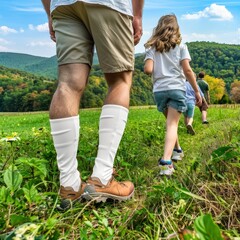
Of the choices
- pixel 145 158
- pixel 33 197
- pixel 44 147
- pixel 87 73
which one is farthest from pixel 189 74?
pixel 33 197

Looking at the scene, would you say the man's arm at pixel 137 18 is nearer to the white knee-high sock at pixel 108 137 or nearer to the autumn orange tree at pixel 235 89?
the white knee-high sock at pixel 108 137

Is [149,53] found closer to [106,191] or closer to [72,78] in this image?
[72,78]

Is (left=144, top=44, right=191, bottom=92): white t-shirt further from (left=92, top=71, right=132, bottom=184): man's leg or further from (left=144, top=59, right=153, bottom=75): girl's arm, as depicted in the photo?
(left=92, top=71, right=132, bottom=184): man's leg

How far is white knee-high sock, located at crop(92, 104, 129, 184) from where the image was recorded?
7.66 feet

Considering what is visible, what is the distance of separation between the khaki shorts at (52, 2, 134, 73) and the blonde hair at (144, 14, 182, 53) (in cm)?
188

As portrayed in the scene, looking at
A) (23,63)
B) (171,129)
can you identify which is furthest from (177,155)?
(23,63)

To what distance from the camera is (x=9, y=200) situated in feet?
5.56

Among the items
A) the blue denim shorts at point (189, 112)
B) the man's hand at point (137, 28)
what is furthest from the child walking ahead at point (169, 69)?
the blue denim shorts at point (189, 112)

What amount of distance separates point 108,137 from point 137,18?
2.82 feet

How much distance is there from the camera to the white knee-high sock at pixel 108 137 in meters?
2.33

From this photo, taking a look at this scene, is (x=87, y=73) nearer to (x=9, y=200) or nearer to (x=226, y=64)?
(x=9, y=200)

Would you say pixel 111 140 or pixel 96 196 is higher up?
pixel 111 140

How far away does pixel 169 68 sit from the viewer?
4.27 m

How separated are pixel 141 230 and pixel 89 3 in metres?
1.26
